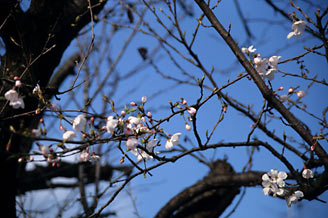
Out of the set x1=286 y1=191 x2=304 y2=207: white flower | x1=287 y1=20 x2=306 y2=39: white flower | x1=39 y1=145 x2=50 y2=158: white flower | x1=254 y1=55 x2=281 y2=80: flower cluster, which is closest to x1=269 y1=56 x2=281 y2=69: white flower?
x1=254 y1=55 x2=281 y2=80: flower cluster

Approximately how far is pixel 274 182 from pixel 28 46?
2039 mm

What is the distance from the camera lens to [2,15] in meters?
2.28

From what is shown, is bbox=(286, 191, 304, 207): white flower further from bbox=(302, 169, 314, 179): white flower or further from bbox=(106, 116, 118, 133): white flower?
bbox=(106, 116, 118, 133): white flower

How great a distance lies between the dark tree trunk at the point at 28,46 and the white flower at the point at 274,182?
1.63 m

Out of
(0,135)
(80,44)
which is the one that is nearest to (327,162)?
(0,135)

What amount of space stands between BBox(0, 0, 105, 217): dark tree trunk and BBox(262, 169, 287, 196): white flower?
5.34ft

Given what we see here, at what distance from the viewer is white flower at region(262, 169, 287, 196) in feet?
5.95

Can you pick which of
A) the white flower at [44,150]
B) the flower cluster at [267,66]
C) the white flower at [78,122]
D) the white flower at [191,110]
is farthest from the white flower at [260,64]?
the white flower at [44,150]

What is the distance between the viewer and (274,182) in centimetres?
183

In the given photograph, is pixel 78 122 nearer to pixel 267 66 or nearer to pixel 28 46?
pixel 267 66

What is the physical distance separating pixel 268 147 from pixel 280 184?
239mm

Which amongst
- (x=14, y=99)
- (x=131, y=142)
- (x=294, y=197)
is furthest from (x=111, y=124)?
(x=294, y=197)

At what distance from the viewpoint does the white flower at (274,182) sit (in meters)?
1.81

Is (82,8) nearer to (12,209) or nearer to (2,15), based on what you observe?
(2,15)
